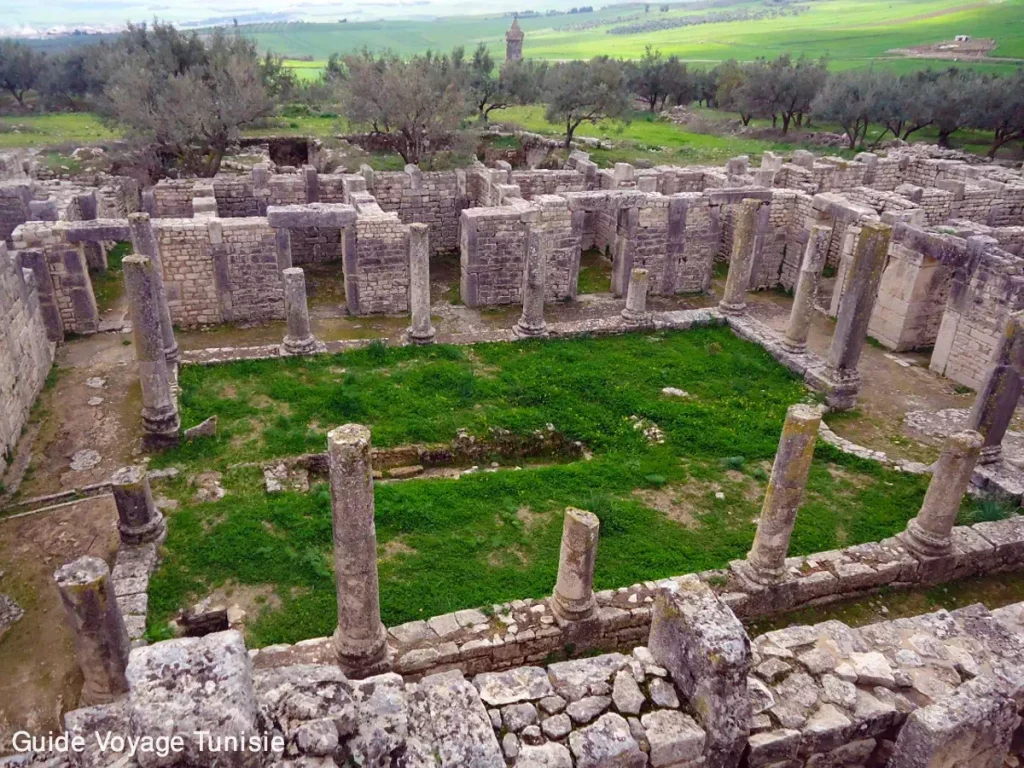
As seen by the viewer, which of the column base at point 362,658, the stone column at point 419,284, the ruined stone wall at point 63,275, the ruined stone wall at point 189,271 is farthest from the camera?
the ruined stone wall at point 189,271

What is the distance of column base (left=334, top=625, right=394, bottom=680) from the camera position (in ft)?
24.5

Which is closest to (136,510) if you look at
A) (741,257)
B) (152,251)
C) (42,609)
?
(42,609)

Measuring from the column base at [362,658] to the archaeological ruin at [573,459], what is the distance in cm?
3

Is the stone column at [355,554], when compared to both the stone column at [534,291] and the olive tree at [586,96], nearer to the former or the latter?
the stone column at [534,291]

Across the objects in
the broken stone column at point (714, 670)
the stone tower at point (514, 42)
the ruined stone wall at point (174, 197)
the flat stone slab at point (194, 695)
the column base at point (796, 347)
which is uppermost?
the stone tower at point (514, 42)

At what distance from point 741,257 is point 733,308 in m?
1.17

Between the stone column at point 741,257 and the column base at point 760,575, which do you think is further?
the stone column at point 741,257

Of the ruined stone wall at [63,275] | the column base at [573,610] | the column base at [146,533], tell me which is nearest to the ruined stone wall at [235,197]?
the ruined stone wall at [63,275]

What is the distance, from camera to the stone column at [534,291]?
1536cm

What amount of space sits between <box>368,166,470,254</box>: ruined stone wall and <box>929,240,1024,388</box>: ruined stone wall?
12828 mm

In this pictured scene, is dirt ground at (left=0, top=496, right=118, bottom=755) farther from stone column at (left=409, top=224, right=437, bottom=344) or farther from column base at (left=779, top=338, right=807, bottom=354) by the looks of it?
column base at (left=779, top=338, right=807, bottom=354)

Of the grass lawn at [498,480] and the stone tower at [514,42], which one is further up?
the stone tower at [514,42]

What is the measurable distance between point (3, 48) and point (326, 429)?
140 ft

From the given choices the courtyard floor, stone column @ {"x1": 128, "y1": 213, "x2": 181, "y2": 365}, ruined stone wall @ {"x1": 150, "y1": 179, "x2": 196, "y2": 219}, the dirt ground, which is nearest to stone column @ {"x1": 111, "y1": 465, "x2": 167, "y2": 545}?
the courtyard floor
